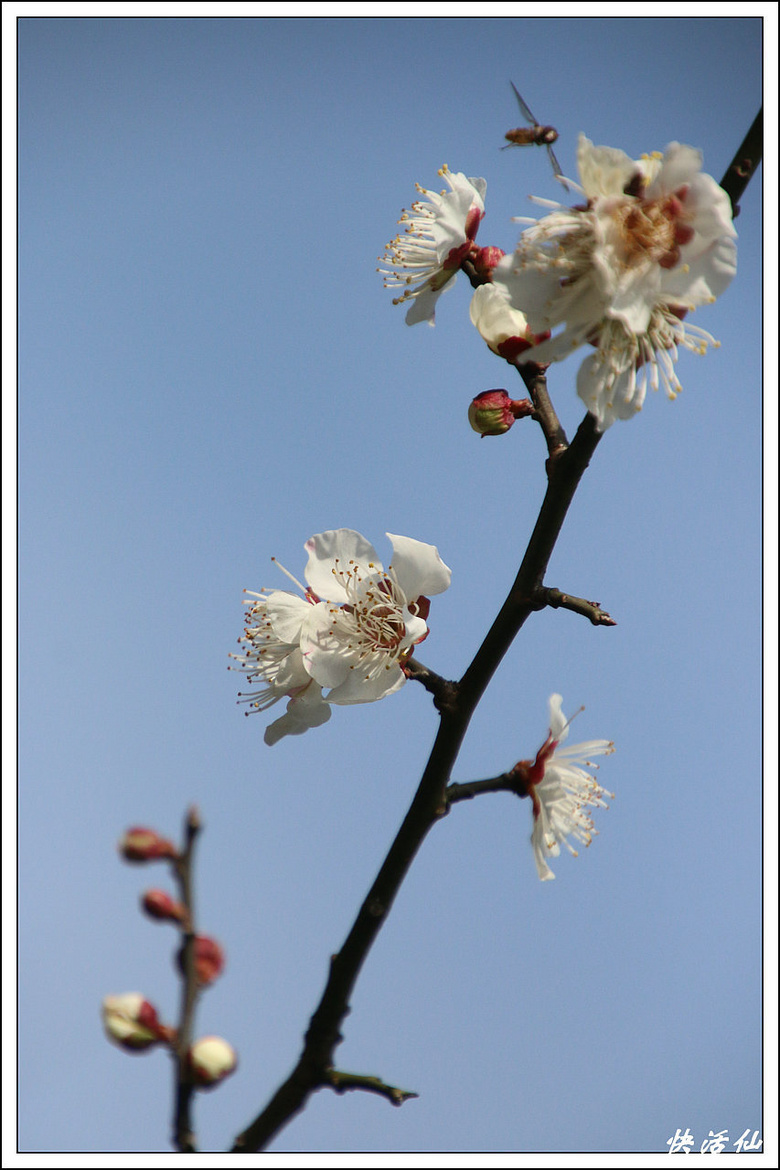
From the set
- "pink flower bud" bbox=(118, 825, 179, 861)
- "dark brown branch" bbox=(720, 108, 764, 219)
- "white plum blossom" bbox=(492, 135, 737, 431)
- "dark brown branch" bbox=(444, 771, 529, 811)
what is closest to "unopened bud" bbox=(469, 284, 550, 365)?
"white plum blossom" bbox=(492, 135, 737, 431)

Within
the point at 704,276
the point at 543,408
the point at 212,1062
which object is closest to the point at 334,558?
the point at 543,408

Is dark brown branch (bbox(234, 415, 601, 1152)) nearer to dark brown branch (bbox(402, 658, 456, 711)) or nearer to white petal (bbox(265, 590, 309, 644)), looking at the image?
dark brown branch (bbox(402, 658, 456, 711))

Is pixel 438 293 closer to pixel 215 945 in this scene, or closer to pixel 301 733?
pixel 301 733

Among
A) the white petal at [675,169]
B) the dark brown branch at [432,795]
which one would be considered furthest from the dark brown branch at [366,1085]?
the white petal at [675,169]

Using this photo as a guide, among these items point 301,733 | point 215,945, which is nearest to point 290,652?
point 301,733

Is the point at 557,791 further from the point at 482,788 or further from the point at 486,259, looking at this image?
the point at 486,259

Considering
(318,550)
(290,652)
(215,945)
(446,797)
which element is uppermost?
(318,550)
